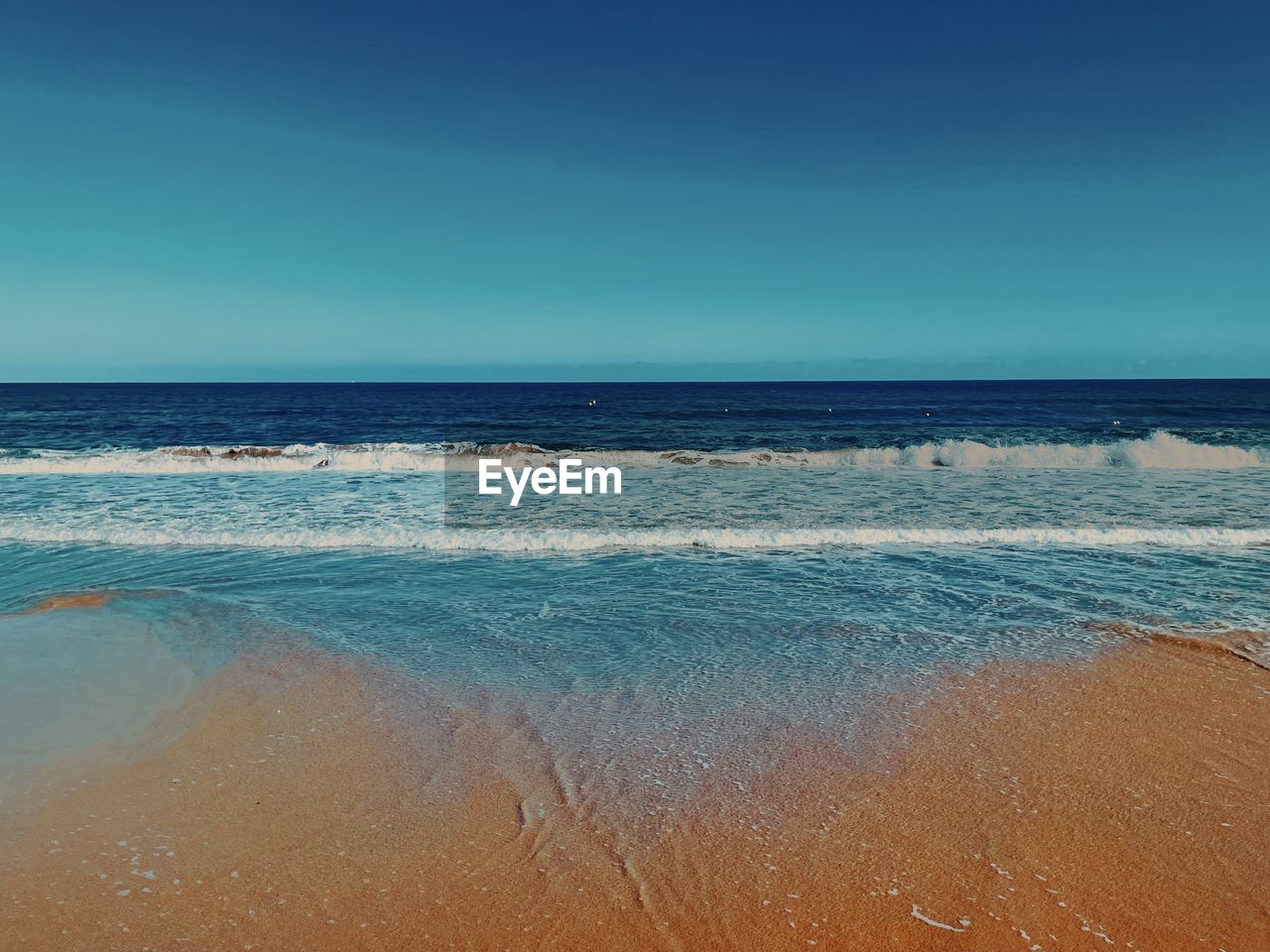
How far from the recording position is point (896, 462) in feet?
88.5

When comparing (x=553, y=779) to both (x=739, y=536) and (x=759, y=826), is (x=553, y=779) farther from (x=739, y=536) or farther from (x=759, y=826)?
(x=739, y=536)

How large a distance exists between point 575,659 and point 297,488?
14.0 m

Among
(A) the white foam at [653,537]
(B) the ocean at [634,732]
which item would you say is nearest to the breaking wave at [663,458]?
(A) the white foam at [653,537]

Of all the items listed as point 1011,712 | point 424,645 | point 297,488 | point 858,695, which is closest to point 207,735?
point 424,645

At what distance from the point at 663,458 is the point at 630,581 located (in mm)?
18136

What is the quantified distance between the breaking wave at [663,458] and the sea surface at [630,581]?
1.61 metres

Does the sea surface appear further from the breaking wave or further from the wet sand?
the breaking wave

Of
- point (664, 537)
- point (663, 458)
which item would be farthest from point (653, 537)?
point (663, 458)

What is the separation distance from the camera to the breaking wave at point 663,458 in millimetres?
24938

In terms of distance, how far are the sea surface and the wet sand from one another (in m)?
0.68

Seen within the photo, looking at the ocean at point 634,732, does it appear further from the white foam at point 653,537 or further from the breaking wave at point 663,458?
the breaking wave at point 663,458

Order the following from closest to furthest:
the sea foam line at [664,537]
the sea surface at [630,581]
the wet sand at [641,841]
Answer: the wet sand at [641,841], the sea surface at [630,581], the sea foam line at [664,537]

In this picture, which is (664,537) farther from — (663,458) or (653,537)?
(663,458)

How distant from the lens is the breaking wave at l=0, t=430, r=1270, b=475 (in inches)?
982
